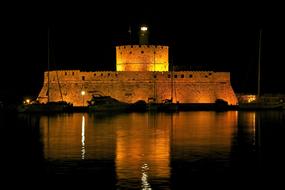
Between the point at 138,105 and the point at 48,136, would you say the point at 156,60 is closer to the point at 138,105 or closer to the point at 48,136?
the point at 138,105

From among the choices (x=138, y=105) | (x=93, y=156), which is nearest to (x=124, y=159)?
(x=93, y=156)

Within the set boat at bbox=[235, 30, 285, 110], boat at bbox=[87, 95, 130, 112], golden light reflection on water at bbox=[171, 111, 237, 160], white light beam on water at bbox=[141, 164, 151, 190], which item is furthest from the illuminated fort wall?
white light beam on water at bbox=[141, 164, 151, 190]

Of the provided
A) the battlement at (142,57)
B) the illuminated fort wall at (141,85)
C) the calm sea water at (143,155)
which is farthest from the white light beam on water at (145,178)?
the battlement at (142,57)

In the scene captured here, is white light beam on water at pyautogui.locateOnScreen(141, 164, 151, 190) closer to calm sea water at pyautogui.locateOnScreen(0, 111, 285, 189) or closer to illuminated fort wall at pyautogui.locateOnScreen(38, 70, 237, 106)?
calm sea water at pyautogui.locateOnScreen(0, 111, 285, 189)

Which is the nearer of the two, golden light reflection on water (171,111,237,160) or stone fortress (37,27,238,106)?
golden light reflection on water (171,111,237,160)

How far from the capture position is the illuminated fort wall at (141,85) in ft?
115

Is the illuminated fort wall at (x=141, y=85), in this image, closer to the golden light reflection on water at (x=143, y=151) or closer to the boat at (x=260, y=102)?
the boat at (x=260, y=102)

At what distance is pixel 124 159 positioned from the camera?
44.6 ft

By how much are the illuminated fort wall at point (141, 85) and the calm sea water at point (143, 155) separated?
12.6 meters

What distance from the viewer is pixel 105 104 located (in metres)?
33.8

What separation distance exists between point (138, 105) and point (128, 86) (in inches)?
46.7

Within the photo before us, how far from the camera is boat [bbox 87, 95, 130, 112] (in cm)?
3353

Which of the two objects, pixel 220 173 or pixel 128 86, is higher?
pixel 128 86

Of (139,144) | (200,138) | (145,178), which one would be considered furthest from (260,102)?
(145,178)
